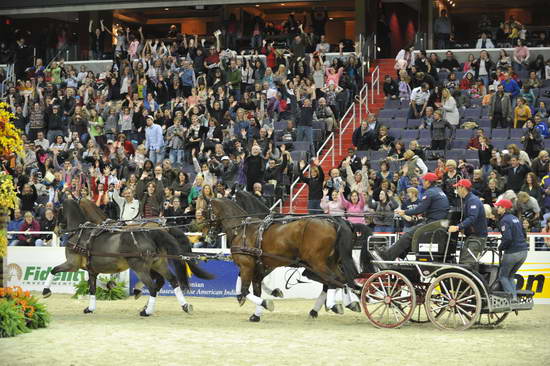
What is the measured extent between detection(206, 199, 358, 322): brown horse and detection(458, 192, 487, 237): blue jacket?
1.85 meters

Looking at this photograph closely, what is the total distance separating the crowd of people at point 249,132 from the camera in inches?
888

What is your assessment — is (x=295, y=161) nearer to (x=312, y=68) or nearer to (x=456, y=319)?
(x=312, y=68)

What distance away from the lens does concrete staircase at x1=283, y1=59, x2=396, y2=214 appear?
2505 centimetres

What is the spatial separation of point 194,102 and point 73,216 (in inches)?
476

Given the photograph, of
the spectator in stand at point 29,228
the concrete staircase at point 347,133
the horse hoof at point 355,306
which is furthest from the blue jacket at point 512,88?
the spectator in stand at point 29,228

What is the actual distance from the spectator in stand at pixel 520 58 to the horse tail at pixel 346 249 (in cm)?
1403

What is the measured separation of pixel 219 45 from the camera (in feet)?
111

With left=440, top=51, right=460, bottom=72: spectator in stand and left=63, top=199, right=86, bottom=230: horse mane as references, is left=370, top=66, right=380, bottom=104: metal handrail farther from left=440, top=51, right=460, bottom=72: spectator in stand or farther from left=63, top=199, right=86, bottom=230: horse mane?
left=63, top=199, right=86, bottom=230: horse mane

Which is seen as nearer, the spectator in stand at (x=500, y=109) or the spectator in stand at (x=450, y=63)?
the spectator in stand at (x=500, y=109)

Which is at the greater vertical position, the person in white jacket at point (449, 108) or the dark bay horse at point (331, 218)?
the person in white jacket at point (449, 108)

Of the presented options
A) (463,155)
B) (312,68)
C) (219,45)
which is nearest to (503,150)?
(463,155)

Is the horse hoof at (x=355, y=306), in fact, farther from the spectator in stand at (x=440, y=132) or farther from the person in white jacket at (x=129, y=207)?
the spectator in stand at (x=440, y=132)

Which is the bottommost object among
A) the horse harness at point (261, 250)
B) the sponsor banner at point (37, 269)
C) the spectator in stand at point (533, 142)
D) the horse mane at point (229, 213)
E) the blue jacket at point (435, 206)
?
the sponsor banner at point (37, 269)

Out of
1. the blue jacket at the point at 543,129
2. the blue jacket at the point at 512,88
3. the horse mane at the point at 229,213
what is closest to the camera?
the horse mane at the point at 229,213
